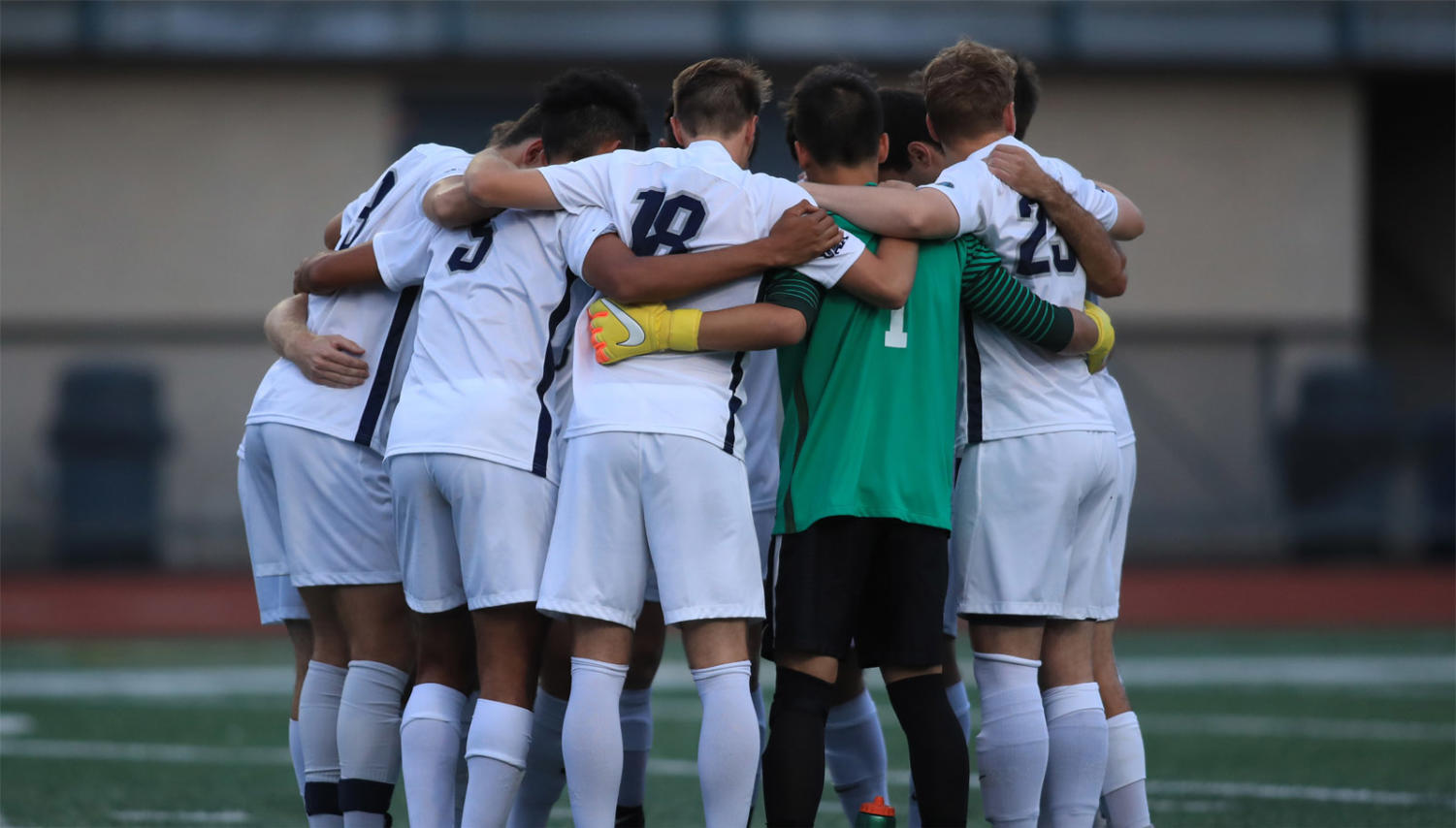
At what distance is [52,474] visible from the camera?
11961 mm

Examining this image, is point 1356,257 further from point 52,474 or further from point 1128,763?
point 1128,763

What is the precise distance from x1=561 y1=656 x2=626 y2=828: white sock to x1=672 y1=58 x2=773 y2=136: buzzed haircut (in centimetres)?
134

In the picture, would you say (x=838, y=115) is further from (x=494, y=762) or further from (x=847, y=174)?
(x=494, y=762)

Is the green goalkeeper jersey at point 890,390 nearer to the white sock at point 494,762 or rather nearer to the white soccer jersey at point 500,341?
the white soccer jersey at point 500,341

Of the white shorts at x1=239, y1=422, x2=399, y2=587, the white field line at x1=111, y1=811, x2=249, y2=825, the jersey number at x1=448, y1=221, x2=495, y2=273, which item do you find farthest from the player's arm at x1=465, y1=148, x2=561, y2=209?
the white field line at x1=111, y1=811, x2=249, y2=825

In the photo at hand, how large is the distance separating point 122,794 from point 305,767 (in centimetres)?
204

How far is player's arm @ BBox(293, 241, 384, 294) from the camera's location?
14.7 feet

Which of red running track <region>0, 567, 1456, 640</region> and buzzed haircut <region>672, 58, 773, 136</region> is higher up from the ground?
buzzed haircut <region>672, 58, 773, 136</region>

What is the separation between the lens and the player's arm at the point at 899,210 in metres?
4.07

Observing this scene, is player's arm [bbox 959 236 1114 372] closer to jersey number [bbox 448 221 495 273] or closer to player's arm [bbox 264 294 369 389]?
jersey number [bbox 448 221 495 273]

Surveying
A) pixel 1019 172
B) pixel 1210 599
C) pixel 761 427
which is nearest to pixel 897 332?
pixel 1019 172

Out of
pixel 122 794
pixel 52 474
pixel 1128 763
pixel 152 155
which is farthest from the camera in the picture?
pixel 152 155

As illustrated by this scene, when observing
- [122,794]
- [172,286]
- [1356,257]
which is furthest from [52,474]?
[1356,257]

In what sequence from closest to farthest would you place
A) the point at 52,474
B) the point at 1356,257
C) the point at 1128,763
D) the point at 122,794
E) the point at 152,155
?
the point at 1128,763
the point at 122,794
the point at 52,474
the point at 152,155
the point at 1356,257
